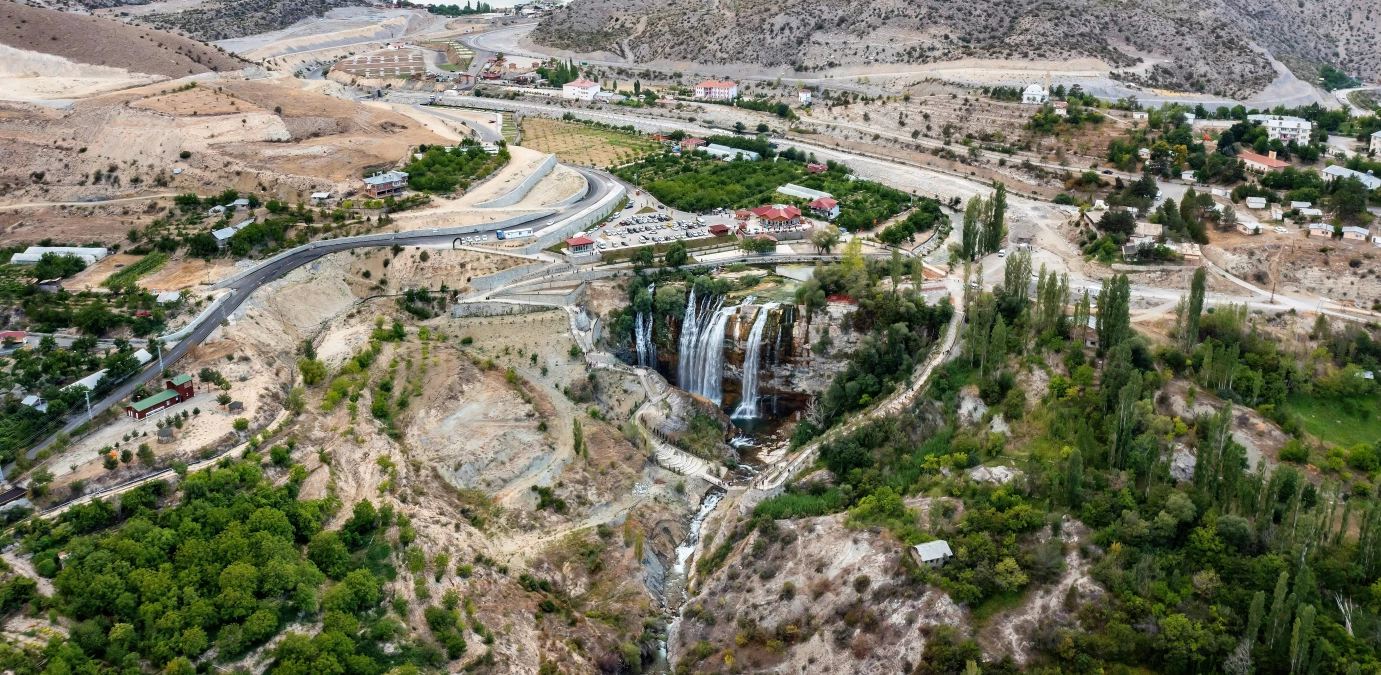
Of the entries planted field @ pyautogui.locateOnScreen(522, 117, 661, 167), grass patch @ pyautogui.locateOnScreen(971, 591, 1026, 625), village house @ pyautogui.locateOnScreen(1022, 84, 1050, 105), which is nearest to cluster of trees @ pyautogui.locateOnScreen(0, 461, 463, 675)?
grass patch @ pyautogui.locateOnScreen(971, 591, 1026, 625)

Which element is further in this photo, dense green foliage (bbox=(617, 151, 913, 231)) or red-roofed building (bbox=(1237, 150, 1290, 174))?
dense green foliage (bbox=(617, 151, 913, 231))

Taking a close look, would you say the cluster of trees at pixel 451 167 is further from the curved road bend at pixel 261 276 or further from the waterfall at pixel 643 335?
the waterfall at pixel 643 335

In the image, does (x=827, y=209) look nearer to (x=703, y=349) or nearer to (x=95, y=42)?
(x=703, y=349)

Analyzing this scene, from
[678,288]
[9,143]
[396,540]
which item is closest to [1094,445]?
[678,288]

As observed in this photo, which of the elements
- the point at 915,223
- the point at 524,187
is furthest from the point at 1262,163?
the point at 524,187

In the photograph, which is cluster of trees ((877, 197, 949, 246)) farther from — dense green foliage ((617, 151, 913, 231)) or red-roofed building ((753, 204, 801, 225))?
red-roofed building ((753, 204, 801, 225))

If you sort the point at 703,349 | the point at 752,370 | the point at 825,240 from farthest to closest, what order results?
1. the point at 825,240
2. the point at 703,349
3. the point at 752,370
